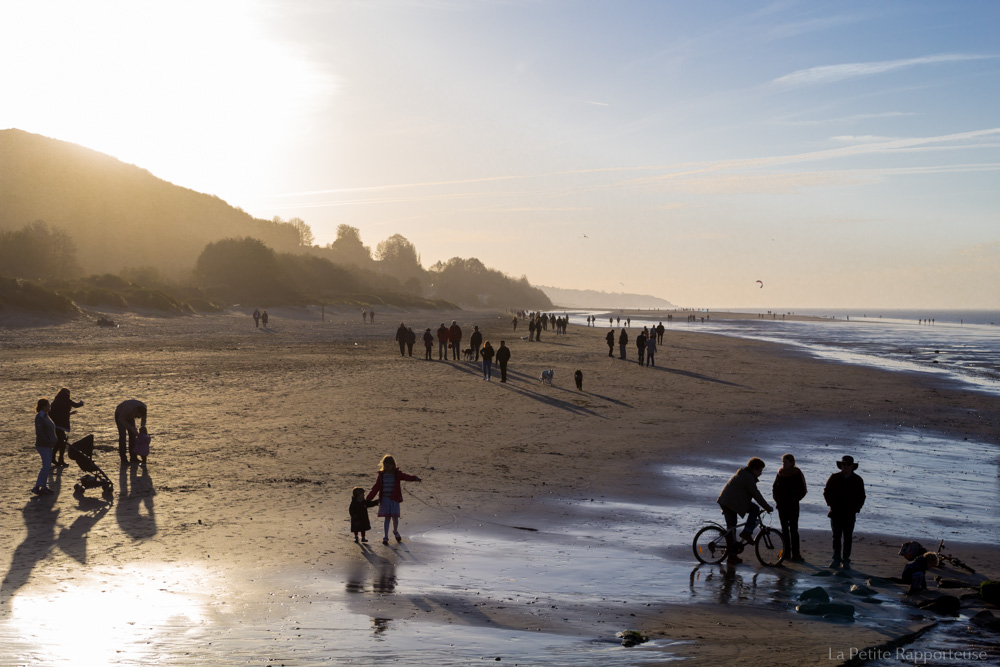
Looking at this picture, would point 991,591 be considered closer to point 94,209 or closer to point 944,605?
point 944,605

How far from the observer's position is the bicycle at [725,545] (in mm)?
9742

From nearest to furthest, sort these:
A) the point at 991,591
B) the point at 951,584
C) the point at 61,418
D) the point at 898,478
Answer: the point at 991,591, the point at 951,584, the point at 61,418, the point at 898,478

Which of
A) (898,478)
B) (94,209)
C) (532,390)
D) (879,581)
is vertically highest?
(94,209)

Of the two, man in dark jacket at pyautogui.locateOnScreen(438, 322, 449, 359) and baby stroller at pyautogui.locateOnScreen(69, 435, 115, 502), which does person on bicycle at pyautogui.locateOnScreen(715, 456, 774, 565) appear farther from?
man in dark jacket at pyautogui.locateOnScreen(438, 322, 449, 359)

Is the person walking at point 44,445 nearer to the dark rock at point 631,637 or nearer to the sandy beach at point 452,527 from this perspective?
the sandy beach at point 452,527

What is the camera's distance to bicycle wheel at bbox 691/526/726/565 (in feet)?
31.9

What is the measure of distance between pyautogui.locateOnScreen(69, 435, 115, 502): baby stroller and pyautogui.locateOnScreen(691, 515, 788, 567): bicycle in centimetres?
944

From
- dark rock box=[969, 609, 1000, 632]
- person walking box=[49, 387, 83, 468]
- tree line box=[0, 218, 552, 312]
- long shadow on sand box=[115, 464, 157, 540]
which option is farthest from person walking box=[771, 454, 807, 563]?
tree line box=[0, 218, 552, 312]

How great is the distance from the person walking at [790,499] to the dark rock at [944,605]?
73.1 inches

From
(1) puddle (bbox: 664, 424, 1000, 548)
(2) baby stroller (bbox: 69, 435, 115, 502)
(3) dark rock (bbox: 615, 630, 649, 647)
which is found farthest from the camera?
(2) baby stroller (bbox: 69, 435, 115, 502)

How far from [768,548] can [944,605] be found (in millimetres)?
2196

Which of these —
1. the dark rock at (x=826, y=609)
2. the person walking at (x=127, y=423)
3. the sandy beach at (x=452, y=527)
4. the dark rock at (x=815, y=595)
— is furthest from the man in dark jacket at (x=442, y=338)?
the dark rock at (x=826, y=609)

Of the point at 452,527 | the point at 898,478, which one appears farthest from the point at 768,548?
the point at 898,478

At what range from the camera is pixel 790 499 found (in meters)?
10.0
